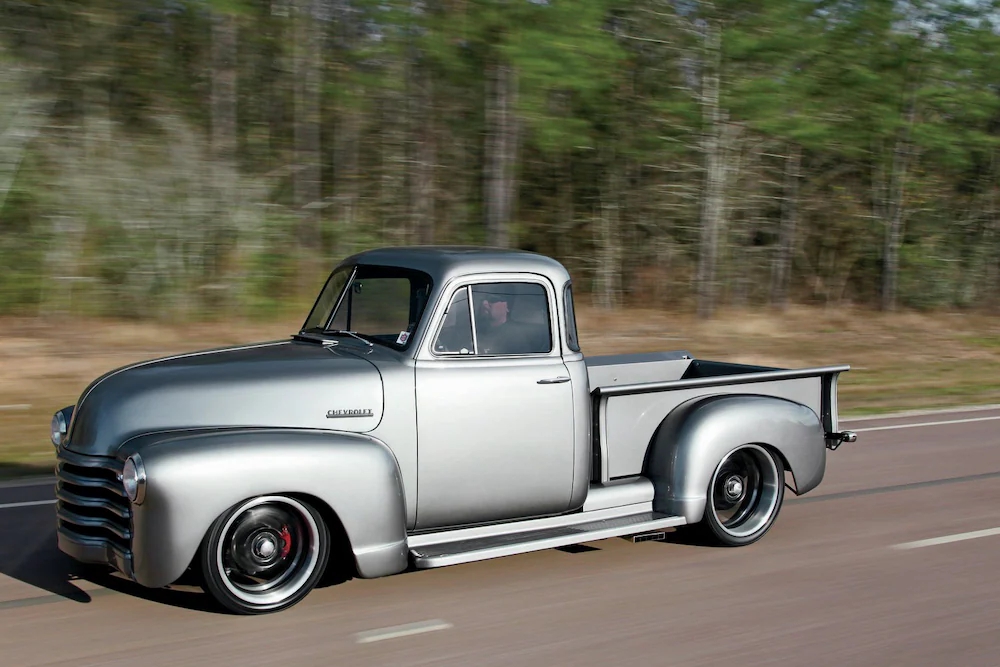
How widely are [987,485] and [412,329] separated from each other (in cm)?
532

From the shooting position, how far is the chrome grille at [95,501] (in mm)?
4984

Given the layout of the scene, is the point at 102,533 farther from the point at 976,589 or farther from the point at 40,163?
the point at 40,163

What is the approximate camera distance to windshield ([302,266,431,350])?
5801 mm

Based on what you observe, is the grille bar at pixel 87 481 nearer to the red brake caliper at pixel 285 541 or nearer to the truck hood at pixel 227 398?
the truck hood at pixel 227 398

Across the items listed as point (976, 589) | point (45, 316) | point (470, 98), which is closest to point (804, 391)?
point (976, 589)

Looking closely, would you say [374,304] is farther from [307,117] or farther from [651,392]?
[307,117]

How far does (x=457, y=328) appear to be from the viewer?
5.78 metres

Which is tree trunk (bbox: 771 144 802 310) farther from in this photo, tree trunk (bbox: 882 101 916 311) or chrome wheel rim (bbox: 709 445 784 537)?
chrome wheel rim (bbox: 709 445 784 537)

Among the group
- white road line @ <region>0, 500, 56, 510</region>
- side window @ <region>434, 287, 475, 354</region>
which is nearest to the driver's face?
side window @ <region>434, 287, 475, 354</region>

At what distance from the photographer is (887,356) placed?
18.4 m

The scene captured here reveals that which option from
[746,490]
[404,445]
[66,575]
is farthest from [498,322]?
[66,575]

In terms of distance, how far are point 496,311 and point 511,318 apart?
11 cm

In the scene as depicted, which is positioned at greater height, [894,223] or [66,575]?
[894,223]

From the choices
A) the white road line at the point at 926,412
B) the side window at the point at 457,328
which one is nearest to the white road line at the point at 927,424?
the white road line at the point at 926,412
